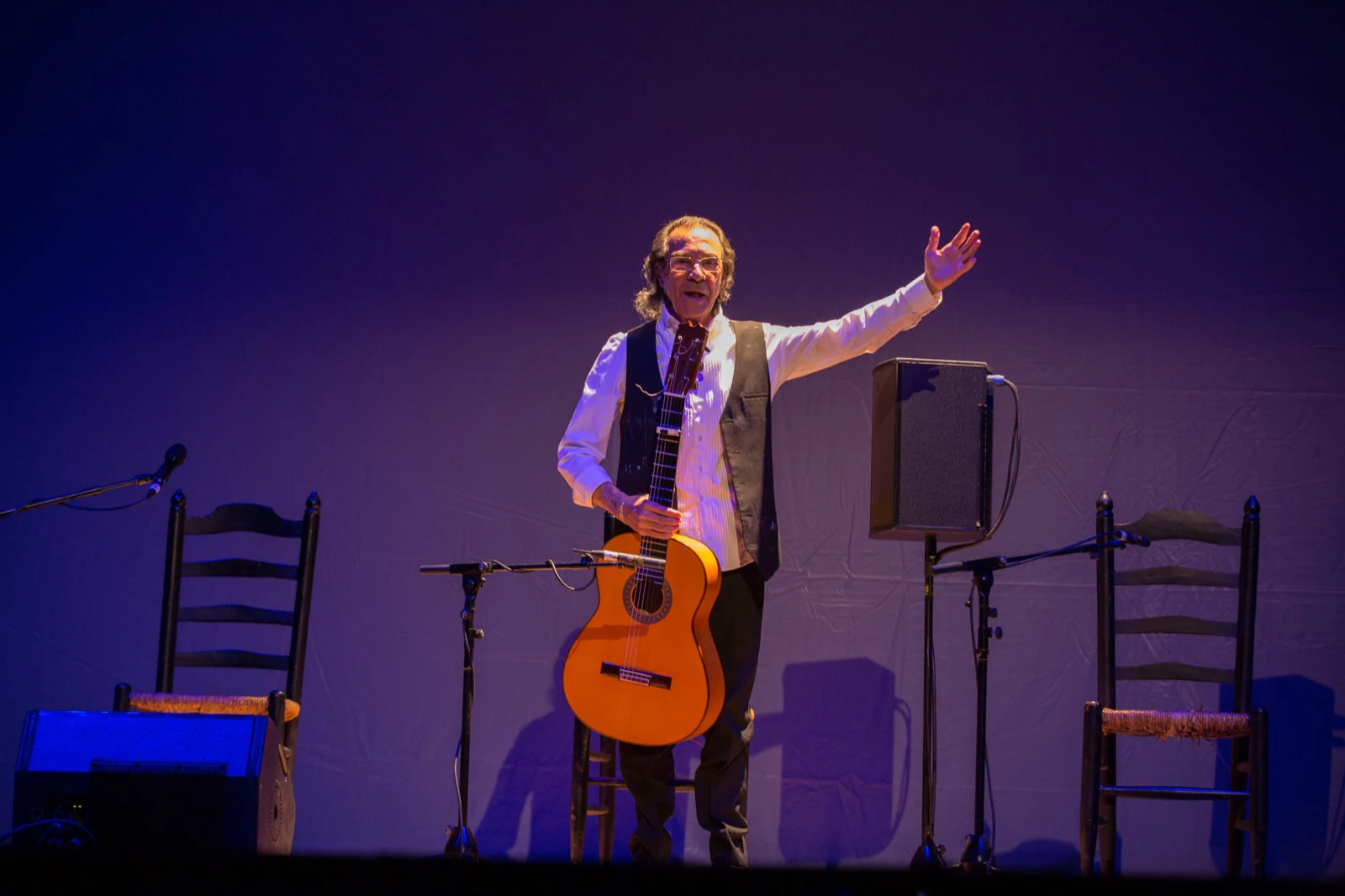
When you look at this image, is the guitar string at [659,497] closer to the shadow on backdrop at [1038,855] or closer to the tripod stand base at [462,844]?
the tripod stand base at [462,844]

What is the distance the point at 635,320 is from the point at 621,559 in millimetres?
1401

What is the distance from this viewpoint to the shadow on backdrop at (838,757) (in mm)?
3846

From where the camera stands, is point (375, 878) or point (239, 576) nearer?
point (375, 878)

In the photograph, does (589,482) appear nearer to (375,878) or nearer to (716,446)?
(716,446)

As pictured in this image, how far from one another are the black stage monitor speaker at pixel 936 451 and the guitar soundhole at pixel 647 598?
66cm

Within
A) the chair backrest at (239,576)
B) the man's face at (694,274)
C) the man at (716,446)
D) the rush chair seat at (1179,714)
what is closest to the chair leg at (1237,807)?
the rush chair seat at (1179,714)

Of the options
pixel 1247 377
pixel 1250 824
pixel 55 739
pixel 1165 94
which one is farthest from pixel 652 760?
pixel 1165 94

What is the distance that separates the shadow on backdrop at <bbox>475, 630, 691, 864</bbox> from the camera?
154 inches

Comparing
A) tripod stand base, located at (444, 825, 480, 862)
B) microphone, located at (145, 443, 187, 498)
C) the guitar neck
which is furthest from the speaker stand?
microphone, located at (145, 443, 187, 498)

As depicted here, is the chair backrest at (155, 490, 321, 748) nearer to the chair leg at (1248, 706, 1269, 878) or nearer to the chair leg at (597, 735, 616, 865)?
the chair leg at (597, 735, 616, 865)

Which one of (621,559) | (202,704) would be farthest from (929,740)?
(202,704)

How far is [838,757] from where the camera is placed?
3.89m

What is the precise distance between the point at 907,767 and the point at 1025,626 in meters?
0.60

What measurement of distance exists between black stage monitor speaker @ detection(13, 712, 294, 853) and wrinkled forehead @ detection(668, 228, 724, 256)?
1707 millimetres
